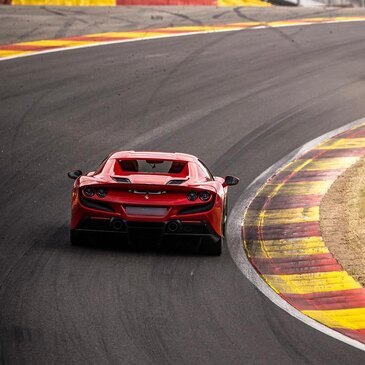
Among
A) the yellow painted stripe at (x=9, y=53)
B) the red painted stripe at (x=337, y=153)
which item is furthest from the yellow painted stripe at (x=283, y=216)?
the yellow painted stripe at (x=9, y=53)

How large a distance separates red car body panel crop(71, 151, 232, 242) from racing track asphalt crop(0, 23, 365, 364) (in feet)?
1.48

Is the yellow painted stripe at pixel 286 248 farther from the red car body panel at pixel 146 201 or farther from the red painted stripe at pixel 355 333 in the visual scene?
the red painted stripe at pixel 355 333

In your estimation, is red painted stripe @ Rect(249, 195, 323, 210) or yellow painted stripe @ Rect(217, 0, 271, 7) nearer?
red painted stripe @ Rect(249, 195, 323, 210)

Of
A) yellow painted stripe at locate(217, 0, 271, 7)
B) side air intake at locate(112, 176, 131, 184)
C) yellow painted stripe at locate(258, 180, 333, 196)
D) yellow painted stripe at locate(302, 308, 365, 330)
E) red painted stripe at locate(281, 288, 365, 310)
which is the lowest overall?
yellow painted stripe at locate(217, 0, 271, 7)

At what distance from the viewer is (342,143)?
19406 millimetres

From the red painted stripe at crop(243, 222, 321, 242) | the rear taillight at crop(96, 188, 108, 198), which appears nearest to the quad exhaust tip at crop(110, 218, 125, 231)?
the rear taillight at crop(96, 188, 108, 198)

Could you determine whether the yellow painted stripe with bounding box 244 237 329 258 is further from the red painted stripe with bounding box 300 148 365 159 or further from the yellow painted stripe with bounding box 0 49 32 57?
the yellow painted stripe with bounding box 0 49 32 57

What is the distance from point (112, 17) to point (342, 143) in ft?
40.7

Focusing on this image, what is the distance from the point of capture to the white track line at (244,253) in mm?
10031

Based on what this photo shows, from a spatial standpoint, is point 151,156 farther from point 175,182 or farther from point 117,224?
point 117,224

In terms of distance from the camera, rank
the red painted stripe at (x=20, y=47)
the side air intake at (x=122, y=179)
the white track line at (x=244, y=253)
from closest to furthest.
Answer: the white track line at (x=244, y=253), the side air intake at (x=122, y=179), the red painted stripe at (x=20, y=47)

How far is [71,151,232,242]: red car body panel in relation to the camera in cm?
1214

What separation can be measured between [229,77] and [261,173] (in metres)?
6.83

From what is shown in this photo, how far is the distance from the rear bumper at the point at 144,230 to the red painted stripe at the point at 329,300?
4.80ft
